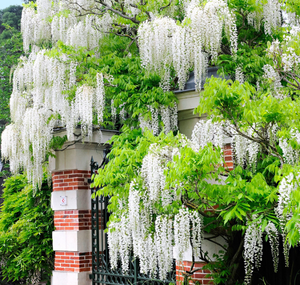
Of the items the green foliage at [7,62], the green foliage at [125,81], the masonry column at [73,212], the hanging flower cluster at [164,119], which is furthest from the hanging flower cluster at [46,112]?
the green foliage at [7,62]

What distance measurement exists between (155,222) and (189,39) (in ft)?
8.45

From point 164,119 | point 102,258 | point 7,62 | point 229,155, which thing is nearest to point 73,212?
point 102,258

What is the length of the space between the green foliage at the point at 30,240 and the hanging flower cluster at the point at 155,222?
348 centimetres

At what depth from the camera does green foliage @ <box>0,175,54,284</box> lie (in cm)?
775

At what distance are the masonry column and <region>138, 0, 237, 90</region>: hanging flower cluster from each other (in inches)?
75.8

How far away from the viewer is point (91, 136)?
21.4 feet

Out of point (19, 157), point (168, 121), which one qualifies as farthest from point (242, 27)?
point (19, 157)

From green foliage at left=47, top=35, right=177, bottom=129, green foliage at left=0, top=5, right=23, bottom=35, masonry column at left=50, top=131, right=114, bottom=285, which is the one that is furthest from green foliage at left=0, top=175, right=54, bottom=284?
green foliage at left=0, top=5, right=23, bottom=35

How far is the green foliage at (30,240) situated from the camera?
25.4ft

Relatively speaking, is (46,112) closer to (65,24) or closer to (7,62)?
(65,24)

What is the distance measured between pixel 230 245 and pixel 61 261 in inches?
132

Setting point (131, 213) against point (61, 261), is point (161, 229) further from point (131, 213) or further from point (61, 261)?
point (61, 261)

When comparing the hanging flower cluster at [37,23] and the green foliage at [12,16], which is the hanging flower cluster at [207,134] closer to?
the hanging flower cluster at [37,23]

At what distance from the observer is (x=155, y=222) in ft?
13.7
